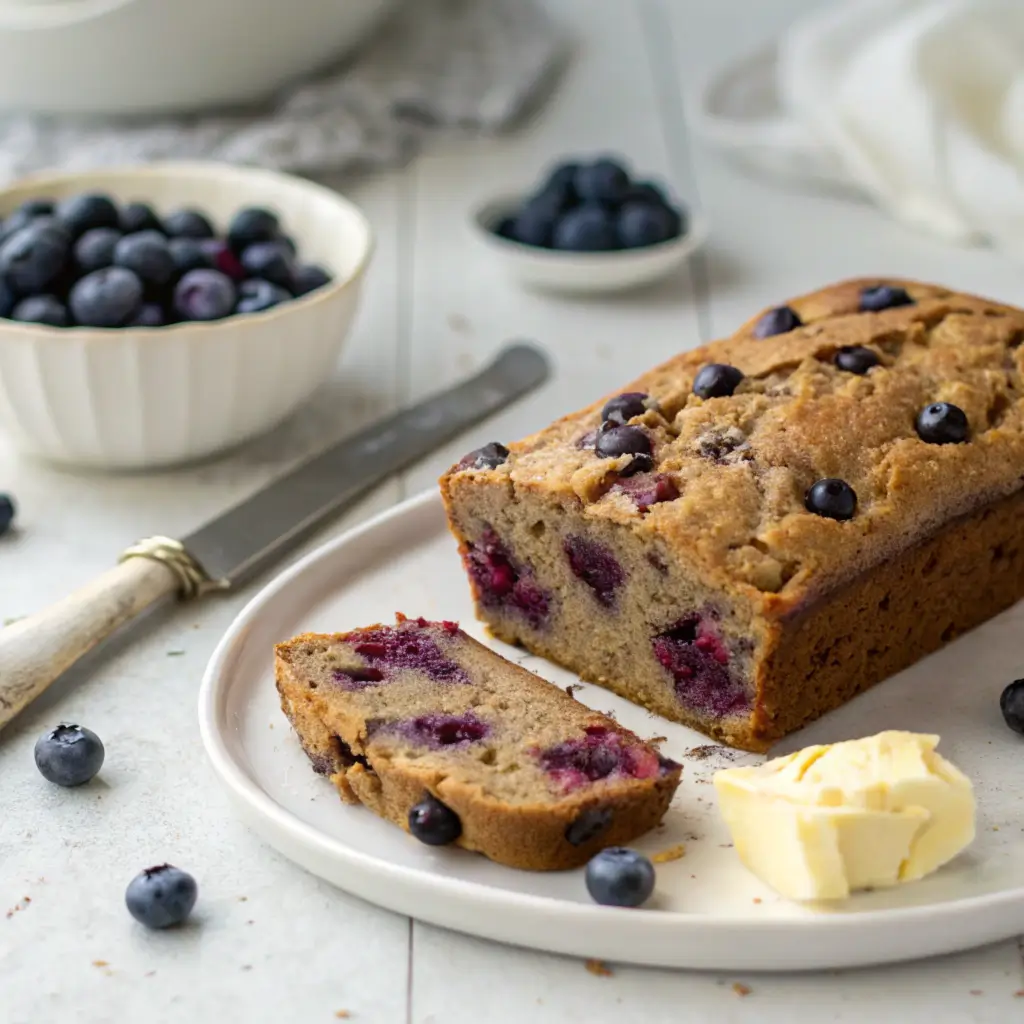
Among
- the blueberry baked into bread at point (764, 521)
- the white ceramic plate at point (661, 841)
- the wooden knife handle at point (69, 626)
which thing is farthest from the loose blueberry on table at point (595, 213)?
the wooden knife handle at point (69, 626)

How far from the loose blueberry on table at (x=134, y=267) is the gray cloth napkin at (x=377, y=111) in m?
1.32

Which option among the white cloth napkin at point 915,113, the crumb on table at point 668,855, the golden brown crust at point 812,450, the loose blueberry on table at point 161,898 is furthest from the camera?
the white cloth napkin at point 915,113

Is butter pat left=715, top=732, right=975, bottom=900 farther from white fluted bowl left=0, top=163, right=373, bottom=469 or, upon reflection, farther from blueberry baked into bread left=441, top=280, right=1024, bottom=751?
white fluted bowl left=0, top=163, right=373, bottom=469

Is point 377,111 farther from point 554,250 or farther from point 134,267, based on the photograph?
point 134,267

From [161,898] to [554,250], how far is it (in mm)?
3242

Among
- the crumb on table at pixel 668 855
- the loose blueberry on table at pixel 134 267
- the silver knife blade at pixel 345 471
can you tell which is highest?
the loose blueberry on table at pixel 134 267

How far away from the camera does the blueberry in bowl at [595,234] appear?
5.14m

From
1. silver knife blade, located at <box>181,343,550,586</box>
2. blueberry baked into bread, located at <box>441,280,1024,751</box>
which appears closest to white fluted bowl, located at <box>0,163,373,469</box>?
silver knife blade, located at <box>181,343,550,586</box>

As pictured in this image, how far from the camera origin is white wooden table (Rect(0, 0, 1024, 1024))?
2447 mm

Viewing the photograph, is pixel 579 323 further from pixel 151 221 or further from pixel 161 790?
pixel 161 790

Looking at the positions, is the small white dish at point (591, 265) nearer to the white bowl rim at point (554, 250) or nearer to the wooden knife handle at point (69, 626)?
the white bowl rim at point (554, 250)

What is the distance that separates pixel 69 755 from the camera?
9.64 ft

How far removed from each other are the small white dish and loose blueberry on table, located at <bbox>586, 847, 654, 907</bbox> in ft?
9.69

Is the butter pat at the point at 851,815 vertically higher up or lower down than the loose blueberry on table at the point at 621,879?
higher up
